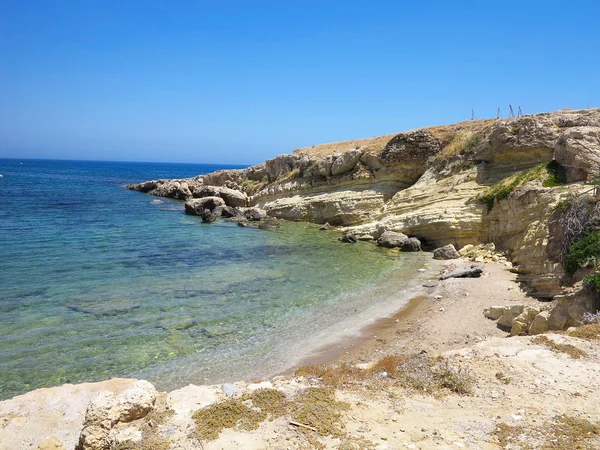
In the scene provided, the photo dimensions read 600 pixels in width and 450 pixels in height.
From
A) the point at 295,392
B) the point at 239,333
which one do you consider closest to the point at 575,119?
the point at 239,333

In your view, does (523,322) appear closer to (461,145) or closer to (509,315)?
(509,315)

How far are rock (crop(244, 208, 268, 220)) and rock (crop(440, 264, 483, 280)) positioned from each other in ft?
71.1

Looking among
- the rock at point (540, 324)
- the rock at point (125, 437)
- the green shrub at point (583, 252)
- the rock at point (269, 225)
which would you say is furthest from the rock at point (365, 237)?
the rock at point (125, 437)

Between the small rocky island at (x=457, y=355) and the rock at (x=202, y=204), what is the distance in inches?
610

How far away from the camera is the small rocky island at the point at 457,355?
6.23 m

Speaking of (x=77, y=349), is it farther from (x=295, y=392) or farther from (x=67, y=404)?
(x=295, y=392)

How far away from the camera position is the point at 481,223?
23.1 meters

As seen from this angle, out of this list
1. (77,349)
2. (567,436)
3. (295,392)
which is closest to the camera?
(567,436)

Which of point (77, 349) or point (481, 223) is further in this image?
point (481, 223)

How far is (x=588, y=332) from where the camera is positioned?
30.0 ft

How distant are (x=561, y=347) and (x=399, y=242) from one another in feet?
54.5

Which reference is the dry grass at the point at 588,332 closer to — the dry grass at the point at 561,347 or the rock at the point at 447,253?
the dry grass at the point at 561,347

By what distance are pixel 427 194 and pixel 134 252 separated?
1868 cm

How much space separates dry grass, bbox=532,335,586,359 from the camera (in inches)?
328
